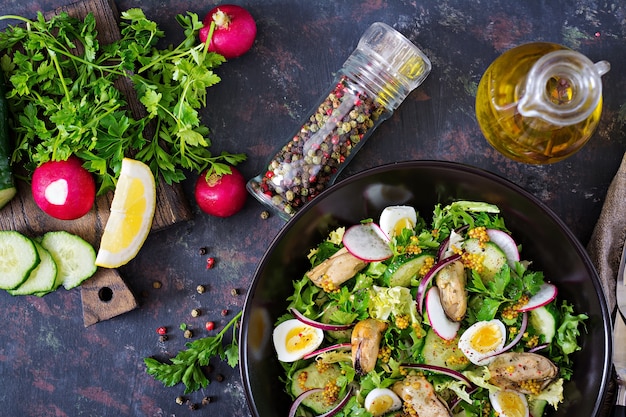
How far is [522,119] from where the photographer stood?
6.67ft

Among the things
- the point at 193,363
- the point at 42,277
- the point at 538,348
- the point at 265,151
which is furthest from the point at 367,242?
the point at 42,277

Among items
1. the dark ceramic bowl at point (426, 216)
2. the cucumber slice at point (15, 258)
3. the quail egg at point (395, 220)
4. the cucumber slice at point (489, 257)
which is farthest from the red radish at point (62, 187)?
the cucumber slice at point (489, 257)

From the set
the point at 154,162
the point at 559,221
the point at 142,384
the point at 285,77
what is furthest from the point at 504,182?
the point at 142,384

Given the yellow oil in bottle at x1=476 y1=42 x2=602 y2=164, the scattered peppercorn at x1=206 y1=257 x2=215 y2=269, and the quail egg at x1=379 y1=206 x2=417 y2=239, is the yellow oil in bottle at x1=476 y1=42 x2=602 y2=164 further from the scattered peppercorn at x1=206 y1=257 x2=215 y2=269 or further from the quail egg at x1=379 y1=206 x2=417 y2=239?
the scattered peppercorn at x1=206 y1=257 x2=215 y2=269

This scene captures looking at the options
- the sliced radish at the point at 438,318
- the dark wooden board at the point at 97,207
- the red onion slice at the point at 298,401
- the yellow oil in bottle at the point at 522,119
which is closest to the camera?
the yellow oil in bottle at the point at 522,119

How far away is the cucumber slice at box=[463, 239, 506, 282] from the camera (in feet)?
7.14

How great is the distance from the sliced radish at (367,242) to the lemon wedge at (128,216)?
2.50 feet

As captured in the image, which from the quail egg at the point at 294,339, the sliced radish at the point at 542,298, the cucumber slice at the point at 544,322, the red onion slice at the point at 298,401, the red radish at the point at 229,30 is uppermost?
the red radish at the point at 229,30

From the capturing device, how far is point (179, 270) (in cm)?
258

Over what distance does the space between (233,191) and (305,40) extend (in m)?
0.66

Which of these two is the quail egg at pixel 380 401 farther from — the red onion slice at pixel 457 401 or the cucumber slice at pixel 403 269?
the cucumber slice at pixel 403 269

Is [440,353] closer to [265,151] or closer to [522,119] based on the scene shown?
[522,119]

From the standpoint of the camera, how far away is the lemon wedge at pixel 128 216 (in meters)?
2.37

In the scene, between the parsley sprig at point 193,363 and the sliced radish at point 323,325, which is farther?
the parsley sprig at point 193,363
